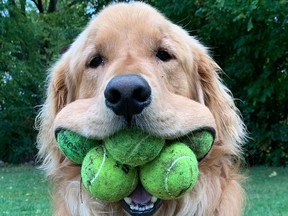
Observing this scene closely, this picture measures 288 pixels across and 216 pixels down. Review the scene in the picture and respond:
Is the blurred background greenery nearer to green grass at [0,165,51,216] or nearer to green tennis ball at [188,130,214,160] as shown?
green grass at [0,165,51,216]

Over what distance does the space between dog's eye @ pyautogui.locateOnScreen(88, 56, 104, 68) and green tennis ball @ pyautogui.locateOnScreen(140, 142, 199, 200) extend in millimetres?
844

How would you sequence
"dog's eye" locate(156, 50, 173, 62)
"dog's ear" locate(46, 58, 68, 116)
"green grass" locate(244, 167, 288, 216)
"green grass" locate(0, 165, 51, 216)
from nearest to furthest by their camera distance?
"dog's eye" locate(156, 50, 173, 62) → "dog's ear" locate(46, 58, 68, 116) → "green grass" locate(244, 167, 288, 216) → "green grass" locate(0, 165, 51, 216)

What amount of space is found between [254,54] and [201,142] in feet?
34.0

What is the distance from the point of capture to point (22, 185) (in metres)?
11.0

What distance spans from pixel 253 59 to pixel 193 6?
2.11m

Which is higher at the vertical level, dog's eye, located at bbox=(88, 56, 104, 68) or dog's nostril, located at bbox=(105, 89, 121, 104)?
dog's nostril, located at bbox=(105, 89, 121, 104)

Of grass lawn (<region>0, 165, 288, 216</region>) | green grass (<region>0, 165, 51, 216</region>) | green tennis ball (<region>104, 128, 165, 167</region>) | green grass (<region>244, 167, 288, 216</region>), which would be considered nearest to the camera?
green tennis ball (<region>104, 128, 165, 167</region>)

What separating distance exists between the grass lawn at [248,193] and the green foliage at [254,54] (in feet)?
3.74

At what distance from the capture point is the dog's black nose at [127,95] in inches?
99.7

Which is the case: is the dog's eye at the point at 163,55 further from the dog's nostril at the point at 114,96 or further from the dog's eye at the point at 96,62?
the dog's nostril at the point at 114,96

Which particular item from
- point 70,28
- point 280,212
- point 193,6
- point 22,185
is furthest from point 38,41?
point 280,212

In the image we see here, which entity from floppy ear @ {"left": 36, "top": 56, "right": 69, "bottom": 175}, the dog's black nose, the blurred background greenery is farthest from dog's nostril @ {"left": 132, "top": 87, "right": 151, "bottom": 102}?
the blurred background greenery

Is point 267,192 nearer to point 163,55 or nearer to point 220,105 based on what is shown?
point 220,105

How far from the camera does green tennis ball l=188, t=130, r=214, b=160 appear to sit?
2932 mm
